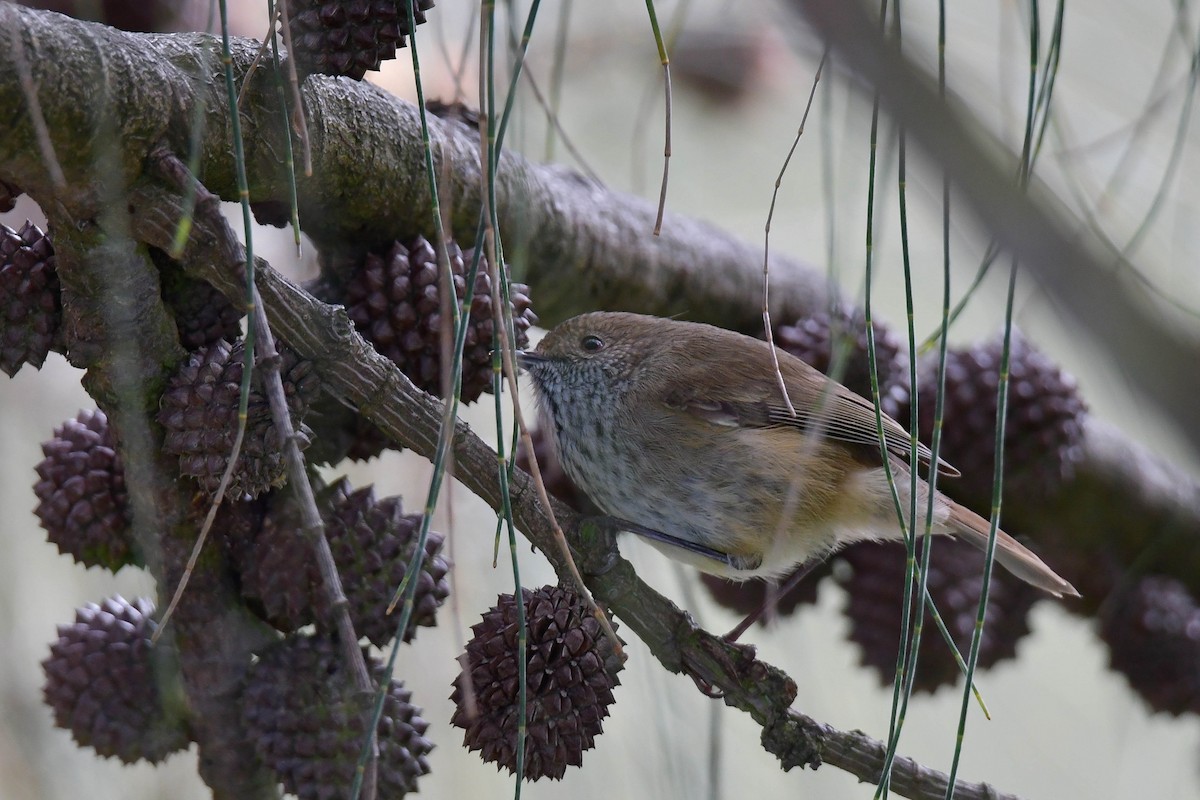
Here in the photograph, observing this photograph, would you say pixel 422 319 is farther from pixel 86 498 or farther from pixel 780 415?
pixel 780 415

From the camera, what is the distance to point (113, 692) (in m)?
1.56

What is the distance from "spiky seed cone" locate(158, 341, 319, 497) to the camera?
4.28 feet

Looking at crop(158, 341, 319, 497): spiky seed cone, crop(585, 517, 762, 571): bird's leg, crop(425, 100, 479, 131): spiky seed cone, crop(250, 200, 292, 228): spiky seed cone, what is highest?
crop(425, 100, 479, 131): spiky seed cone

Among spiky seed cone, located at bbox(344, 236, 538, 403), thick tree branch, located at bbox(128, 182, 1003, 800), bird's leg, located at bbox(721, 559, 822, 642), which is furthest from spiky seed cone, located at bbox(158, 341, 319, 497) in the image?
bird's leg, located at bbox(721, 559, 822, 642)

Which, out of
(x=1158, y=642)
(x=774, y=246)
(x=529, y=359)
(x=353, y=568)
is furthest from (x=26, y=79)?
(x=1158, y=642)

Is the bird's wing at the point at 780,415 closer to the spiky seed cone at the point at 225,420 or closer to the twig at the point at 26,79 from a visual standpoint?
the spiky seed cone at the point at 225,420

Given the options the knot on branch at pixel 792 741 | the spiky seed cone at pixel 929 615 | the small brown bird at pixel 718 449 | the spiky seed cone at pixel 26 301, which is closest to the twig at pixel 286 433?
the spiky seed cone at pixel 26 301

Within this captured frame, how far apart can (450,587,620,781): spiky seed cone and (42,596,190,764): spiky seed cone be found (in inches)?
19.3

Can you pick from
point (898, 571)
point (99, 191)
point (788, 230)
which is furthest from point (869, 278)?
point (788, 230)

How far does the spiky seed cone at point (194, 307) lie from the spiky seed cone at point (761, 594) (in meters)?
1.39

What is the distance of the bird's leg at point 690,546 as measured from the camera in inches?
74.8

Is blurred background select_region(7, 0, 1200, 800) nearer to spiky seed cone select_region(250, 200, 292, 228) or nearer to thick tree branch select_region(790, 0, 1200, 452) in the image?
thick tree branch select_region(790, 0, 1200, 452)

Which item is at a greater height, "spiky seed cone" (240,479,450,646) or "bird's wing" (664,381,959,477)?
"bird's wing" (664,381,959,477)

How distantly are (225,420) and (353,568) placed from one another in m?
0.32
